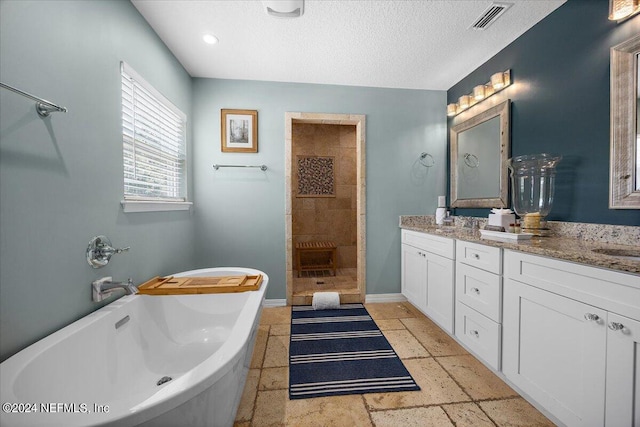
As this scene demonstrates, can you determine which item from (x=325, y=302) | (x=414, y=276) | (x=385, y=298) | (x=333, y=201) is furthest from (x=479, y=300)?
(x=333, y=201)

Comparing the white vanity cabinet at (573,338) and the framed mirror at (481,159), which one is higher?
the framed mirror at (481,159)

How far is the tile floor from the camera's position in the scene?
1338mm

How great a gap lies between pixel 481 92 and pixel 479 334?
2.12 m

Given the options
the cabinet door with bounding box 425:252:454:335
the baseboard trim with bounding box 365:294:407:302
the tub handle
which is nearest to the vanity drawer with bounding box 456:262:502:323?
the cabinet door with bounding box 425:252:454:335

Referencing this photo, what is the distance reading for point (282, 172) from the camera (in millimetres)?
2783

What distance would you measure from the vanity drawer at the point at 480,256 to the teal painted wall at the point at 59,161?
2.30 metres

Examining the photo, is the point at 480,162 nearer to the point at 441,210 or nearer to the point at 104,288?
the point at 441,210

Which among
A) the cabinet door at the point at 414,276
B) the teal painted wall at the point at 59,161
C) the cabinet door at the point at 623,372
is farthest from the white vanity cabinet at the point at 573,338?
the teal painted wall at the point at 59,161

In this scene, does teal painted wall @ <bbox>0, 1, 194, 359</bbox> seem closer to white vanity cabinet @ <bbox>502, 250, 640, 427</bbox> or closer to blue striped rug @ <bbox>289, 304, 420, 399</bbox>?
blue striped rug @ <bbox>289, 304, 420, 399</bbox>

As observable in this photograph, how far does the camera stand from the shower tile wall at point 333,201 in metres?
4.31

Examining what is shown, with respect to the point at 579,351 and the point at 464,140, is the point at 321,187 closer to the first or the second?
the point at 464,140

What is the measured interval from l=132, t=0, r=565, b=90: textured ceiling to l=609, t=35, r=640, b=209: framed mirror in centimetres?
65

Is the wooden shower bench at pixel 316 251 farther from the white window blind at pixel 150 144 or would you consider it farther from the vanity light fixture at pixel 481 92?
the vanity light fixture at pixel 481 92

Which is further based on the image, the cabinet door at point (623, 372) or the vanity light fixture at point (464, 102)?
the vanity light fixture at point (464, 102)
